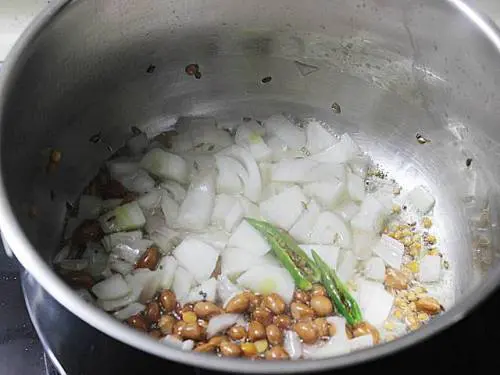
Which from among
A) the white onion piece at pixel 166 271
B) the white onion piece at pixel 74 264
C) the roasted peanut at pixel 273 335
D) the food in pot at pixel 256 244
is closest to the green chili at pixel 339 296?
the food in pot at pixel 256 244

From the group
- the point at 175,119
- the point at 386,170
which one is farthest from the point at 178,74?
the point at 386,170

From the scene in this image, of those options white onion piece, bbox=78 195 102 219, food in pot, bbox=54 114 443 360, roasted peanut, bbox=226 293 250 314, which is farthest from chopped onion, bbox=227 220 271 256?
white onion piece, bbox=78 195 102 219

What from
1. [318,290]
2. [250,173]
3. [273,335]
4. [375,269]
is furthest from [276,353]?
[250,173]

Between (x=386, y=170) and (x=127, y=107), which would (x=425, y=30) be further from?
(x=127, y=107)

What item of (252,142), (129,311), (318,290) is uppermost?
(252,142)

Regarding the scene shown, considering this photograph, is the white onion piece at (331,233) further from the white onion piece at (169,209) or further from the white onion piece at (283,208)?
the white onion piece at (169,209)

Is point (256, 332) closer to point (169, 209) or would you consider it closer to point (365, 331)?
point (365, 331)
